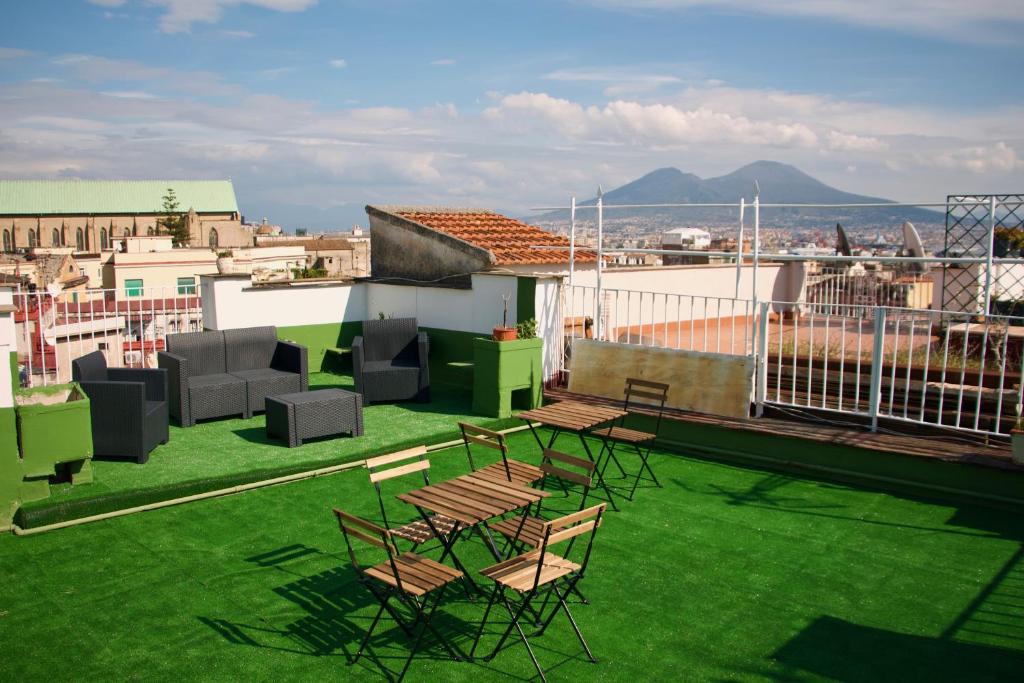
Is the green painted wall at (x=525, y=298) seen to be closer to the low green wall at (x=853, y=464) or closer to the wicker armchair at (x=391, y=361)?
the wicker armchair at (x=391, y=361)

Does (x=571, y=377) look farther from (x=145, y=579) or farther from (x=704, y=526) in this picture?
(x=145, y=579)

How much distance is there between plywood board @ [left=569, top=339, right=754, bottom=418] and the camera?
878cm

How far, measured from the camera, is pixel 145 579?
18.1ft

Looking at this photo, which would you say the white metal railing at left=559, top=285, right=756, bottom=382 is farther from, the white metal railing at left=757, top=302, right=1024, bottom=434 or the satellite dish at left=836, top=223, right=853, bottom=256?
the satellite dish at left=836, top=223, right=853, bottom=256

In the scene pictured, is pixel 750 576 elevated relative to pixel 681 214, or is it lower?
lower

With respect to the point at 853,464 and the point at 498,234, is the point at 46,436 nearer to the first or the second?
the point at 853,464

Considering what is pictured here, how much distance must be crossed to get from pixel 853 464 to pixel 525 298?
4.39 m

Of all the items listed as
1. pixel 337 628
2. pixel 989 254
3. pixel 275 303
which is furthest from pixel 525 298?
pixel 337 628

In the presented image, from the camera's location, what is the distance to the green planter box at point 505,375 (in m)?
9.75

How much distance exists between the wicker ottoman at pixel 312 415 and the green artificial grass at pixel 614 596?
1317mm

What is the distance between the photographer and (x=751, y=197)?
9141 millimetres

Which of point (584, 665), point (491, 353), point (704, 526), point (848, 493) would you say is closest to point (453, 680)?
point (584, 665)

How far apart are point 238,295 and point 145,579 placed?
6623mm

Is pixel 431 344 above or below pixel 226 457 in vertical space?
above
